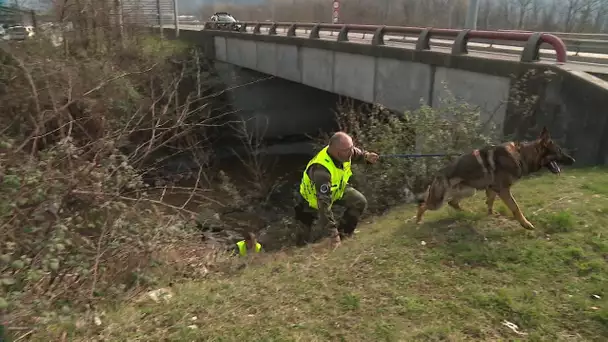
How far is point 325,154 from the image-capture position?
5824mm

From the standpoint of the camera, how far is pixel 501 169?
5.04 m

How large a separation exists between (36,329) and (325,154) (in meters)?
3.58

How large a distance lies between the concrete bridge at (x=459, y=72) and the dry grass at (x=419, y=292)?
7.99 feet

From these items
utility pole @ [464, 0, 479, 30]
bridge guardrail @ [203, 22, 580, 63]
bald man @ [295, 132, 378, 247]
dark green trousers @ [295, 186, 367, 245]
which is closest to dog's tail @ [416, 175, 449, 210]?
bald man @ [295, 132, 378, 247]

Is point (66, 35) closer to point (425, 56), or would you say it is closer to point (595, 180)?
point (425, 56)

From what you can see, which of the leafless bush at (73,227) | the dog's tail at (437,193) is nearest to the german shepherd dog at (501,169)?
the dog's tail at (437,193)

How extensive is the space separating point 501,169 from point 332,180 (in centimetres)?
195

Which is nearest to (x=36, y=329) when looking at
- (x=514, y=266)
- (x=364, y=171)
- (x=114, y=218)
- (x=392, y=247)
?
(x=114, y=218)

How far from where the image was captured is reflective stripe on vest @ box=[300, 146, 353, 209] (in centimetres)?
575

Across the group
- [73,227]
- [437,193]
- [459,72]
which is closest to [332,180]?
[437,193]

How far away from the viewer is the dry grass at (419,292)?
11.1 feet

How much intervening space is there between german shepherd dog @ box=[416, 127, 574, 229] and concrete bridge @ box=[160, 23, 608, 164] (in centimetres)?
257

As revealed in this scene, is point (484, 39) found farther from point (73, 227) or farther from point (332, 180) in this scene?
point (73, 227)

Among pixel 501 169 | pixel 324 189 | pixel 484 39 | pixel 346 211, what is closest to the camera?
pixel 501 169
